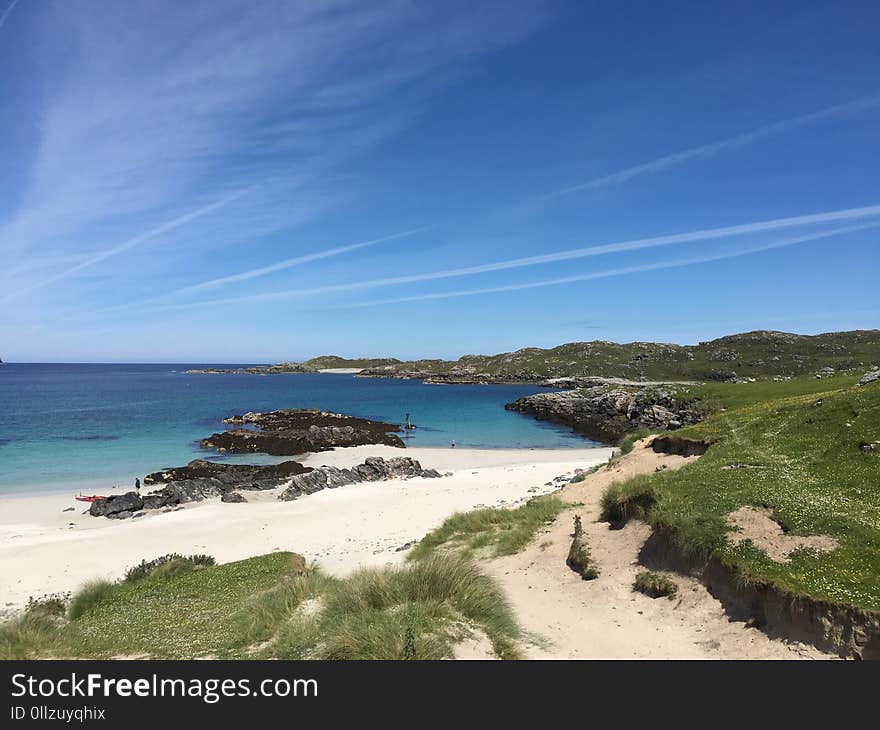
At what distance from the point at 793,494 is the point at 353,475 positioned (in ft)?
110

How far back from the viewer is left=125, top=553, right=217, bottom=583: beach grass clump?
1689 cm

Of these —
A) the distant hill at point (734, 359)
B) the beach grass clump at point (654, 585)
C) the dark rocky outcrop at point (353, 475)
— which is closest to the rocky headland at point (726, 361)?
the distant hill at point (734, 359)

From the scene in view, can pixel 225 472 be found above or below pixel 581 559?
below

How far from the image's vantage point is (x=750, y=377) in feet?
399

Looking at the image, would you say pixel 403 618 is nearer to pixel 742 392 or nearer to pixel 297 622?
pixel 297 622

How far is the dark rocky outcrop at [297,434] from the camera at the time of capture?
58.1 metres

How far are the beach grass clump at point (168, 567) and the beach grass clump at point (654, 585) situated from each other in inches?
613

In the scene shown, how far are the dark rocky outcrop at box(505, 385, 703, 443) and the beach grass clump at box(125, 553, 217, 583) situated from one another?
53.6m

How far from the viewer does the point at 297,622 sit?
10.1 meters

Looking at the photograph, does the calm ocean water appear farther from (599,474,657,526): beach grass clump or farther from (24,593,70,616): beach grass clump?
(599,474,657,526): beach grass clump

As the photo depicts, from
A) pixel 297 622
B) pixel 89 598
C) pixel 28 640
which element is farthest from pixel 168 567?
pixel 297 622
